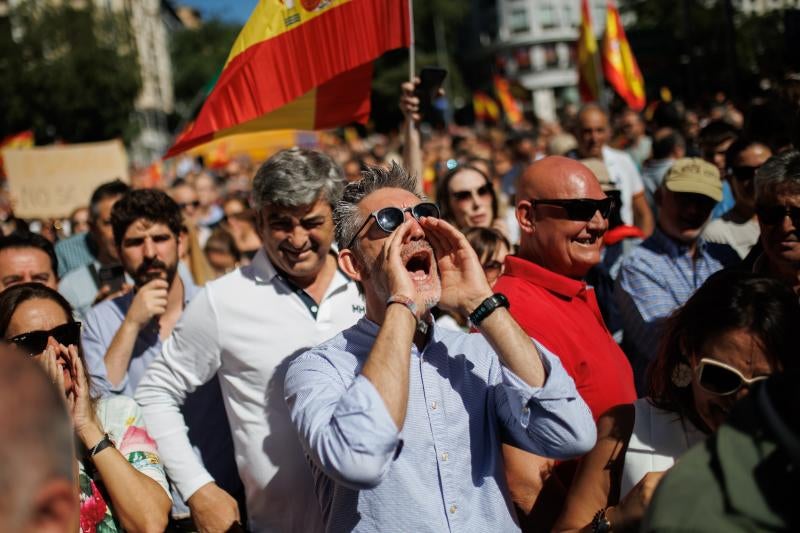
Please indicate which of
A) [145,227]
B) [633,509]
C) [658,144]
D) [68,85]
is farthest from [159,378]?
[68,85]

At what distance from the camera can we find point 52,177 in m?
10.2

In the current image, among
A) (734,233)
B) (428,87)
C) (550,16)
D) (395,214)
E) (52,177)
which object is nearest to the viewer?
(395,214)

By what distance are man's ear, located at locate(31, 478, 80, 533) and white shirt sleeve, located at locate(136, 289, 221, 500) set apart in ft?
6.50

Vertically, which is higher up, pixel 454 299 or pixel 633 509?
pixel 454 299

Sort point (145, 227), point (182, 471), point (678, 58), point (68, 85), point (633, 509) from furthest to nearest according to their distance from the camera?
point (68, 85) → point (678, 58) → point (145, 227) → point (182, 471) → point (633, 509)

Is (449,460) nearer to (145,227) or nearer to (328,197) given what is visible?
(328,197)

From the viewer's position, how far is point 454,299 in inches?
106

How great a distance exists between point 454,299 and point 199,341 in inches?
47.4

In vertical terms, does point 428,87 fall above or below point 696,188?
above

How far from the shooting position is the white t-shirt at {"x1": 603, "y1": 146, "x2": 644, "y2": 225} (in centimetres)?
701

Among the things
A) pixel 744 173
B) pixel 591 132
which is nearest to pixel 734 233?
pixel 744 173

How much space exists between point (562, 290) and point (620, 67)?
34.4ft

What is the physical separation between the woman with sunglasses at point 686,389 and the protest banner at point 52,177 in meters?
8.73

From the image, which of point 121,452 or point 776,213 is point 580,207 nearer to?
point 776,213
